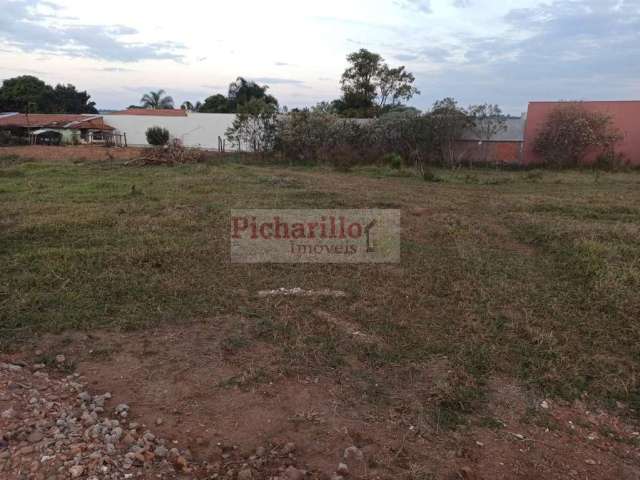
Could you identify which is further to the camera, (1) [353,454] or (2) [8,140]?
(2) [8,140]

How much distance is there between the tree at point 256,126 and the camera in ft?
59.2

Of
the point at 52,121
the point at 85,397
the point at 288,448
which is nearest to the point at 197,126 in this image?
the point at 52,121

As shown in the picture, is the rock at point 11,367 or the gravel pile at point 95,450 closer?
the gravel pile at point 95,450

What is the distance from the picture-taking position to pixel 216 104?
1387 inches

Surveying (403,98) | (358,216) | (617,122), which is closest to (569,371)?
(358,216)

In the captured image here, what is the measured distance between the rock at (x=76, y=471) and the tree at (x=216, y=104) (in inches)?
1332

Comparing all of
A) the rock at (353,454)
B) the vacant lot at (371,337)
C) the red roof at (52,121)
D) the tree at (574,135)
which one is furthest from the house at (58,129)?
the rock at (353,454)

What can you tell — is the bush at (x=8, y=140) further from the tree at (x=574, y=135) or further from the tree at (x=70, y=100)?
the tree at (x=574, y=135)

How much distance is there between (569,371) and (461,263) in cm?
231

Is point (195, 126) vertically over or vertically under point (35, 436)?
over

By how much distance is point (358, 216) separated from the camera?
7535 mm

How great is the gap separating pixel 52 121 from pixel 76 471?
34.6 meters

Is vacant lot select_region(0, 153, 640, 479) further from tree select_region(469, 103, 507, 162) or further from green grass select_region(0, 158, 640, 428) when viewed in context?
tree select_region(469, 103, 507, 162)

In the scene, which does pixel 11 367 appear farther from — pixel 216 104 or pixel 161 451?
A: pixel 216 104
